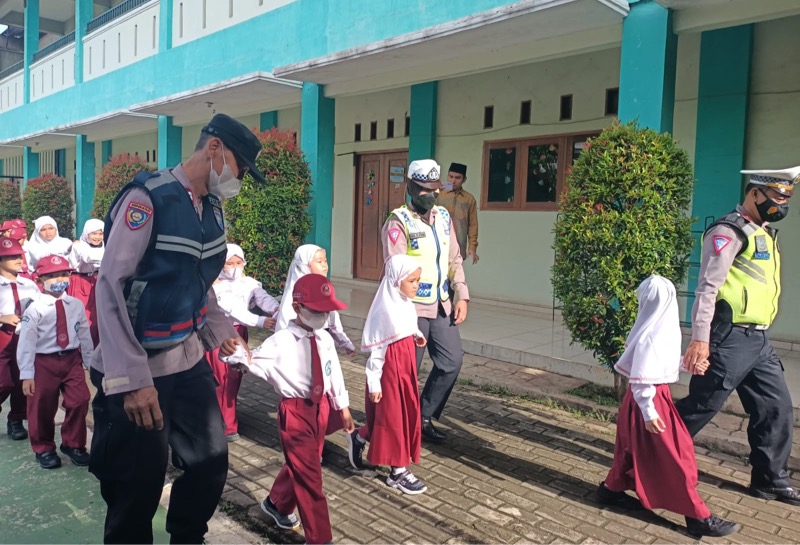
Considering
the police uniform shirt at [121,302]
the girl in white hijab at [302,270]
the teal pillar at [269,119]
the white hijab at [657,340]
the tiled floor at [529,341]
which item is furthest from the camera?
the teal pillar at [269,119]

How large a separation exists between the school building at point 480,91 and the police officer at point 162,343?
3990mm

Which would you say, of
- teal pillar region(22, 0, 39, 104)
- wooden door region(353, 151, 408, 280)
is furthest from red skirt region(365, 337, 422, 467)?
teal pillar region(22, 0, 39, 104)

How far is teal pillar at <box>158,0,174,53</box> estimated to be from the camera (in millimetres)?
13867

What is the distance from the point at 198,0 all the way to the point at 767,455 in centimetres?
1290

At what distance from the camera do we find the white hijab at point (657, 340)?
3.41m

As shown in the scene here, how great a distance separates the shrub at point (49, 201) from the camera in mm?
16750

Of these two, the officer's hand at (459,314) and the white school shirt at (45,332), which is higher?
the officer's hand at (459,314)

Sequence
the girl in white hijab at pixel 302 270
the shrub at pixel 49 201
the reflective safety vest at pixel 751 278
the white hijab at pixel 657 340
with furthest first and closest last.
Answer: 1. the shrub at pixel 49 201
2. the girl in white hijab at pixel 302 270
3. the reflective safety vest at pixel 751 278
4. the white hijab at pixel 657 340

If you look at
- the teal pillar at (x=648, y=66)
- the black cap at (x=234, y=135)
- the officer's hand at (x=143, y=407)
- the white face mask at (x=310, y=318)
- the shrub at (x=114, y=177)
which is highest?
the teal pillar at (x=648, y=66)

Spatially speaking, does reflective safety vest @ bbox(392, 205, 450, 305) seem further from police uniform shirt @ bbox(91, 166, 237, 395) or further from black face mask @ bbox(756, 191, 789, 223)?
police uniform shirt @ bbox(91, 166, 237, 395)

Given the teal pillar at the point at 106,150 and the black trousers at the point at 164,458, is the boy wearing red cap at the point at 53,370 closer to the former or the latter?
the black trousers at the point at 164,458

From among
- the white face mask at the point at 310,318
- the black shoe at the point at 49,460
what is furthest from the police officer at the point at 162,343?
the black shoe at the point at 49,460

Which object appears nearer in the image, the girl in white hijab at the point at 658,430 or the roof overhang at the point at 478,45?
the girl in white hijab at the point at 658,430

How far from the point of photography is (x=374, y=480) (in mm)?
4004
